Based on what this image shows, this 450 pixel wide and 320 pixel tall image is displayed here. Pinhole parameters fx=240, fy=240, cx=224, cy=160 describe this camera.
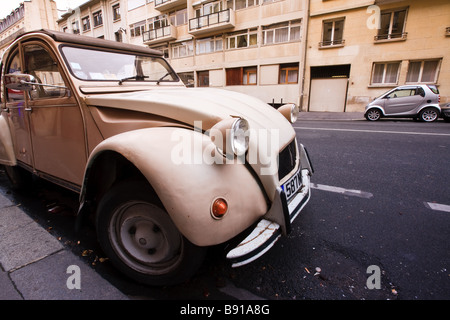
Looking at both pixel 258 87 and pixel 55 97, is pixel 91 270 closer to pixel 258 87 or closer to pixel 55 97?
pixel 55 97

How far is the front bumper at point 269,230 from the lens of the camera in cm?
143

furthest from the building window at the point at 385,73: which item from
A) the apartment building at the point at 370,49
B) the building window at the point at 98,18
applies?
the building window at the point at 98,18

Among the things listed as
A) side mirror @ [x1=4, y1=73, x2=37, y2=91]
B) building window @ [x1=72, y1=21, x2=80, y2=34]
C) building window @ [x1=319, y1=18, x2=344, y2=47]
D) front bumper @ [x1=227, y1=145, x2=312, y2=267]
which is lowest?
front bumper @ [x1=227, y1=145, x2=312, y2=267]

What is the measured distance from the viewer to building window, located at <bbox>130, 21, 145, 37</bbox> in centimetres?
2664

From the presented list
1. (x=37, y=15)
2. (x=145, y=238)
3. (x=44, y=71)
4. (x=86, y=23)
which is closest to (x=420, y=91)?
(x=145, y=238)

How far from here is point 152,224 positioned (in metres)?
1.71

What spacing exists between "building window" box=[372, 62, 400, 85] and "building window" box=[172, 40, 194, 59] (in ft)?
52.1

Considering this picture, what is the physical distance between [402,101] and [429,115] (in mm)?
1222

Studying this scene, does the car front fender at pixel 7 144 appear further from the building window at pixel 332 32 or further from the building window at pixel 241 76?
the building window at pixel 241 76

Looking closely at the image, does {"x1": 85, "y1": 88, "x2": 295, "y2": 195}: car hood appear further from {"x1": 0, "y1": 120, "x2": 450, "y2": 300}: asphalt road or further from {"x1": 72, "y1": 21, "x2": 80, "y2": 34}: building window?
{"x1": 72, "y1": 21, "x2": 80, "y2": 34}: building window

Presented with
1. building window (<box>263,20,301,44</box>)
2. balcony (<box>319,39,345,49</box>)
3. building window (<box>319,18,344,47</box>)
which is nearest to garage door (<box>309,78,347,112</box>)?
balcony (<box>319,39,345,49</box>)

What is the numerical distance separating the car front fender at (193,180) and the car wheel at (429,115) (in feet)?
41.4

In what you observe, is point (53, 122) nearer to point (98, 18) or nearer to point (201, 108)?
point (201, 108)
